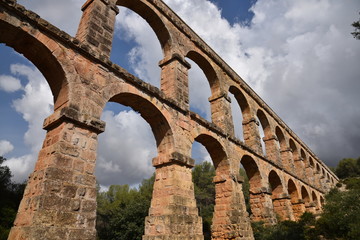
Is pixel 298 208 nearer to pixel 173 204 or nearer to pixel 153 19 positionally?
pixel 173 204

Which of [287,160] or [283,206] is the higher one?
[287,160]

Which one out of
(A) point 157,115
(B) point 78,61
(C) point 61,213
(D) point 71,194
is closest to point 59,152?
(D) point 71,194

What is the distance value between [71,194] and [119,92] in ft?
8.70

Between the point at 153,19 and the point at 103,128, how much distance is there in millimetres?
5420

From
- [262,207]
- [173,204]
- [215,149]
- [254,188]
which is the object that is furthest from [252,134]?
[173,204]

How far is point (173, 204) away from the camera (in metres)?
5.93

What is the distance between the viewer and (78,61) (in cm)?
513

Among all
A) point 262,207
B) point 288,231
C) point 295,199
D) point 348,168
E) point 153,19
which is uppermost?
point 348,168

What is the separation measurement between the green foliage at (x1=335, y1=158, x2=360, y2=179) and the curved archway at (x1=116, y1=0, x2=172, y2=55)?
184 feet

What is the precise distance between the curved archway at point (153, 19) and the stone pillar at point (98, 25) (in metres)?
1.69

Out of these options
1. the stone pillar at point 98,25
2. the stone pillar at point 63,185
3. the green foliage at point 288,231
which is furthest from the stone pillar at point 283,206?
the stone pillar at point 98,25

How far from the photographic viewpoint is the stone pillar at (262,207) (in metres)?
10.4

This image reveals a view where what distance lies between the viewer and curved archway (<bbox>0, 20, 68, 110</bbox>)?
4.59m

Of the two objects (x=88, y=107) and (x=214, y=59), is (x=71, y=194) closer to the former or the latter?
(x=88, y=107)
